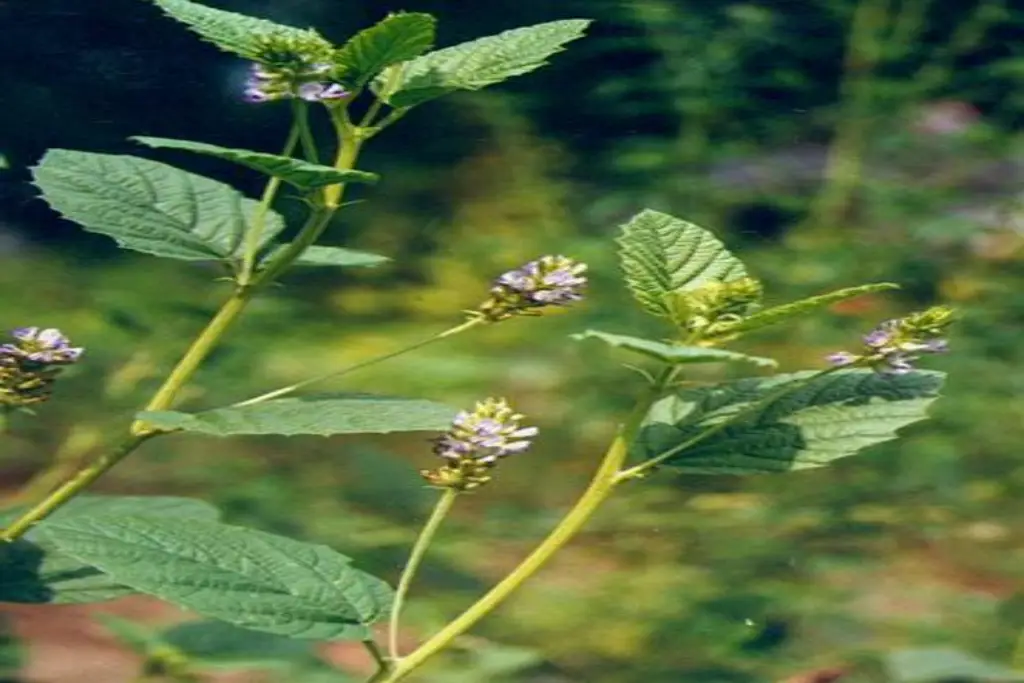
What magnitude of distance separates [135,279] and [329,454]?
23.1 inches

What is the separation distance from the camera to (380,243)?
2.38 metres

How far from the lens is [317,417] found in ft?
2.25

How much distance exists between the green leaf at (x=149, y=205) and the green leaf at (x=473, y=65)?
0.32 ft

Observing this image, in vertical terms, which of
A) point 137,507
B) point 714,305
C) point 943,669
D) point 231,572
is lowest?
point 943,669

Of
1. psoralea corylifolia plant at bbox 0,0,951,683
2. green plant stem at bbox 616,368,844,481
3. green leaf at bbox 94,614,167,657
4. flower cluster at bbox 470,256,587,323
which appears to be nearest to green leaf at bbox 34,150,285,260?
psoralea corylifolia plant at bbox 0,0,951,683

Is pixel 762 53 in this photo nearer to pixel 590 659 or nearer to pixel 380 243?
pixel 380 243

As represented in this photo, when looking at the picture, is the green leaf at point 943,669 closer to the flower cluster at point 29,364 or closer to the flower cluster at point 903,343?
the flower cluster at point 903,343

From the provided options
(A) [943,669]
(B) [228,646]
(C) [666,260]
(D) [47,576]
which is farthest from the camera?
(A) [943,669]

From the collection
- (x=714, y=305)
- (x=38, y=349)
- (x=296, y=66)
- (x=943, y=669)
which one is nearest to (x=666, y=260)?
(x=714, y=305)

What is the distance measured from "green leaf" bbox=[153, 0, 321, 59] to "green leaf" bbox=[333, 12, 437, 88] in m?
0.03

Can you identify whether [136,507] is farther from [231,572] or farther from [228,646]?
[231,572]

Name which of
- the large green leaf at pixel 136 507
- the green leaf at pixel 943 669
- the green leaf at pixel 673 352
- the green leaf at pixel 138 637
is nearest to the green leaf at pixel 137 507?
the large green leaf at pixel 136 507

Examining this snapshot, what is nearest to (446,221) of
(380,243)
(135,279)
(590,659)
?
(380,243)

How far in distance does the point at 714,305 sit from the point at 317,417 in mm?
156
